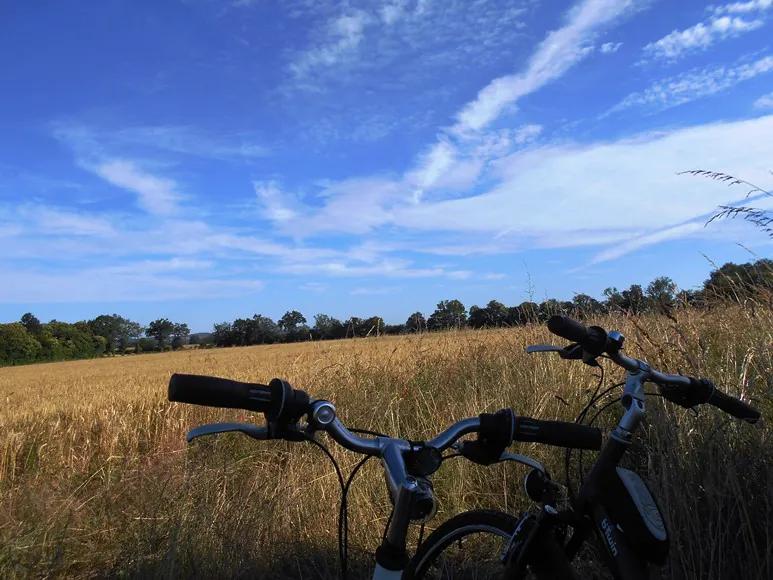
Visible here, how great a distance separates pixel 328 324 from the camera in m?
20.9

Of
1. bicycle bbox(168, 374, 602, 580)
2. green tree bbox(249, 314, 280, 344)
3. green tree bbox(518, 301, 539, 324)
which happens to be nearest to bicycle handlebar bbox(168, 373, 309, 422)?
bicycle bbox(168, 374, 602, 580)

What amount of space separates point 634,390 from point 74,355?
77361 millimetres

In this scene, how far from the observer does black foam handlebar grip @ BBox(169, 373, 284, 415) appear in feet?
3.28

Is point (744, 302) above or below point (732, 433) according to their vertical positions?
above

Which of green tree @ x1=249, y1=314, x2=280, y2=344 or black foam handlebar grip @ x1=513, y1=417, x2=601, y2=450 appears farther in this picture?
green tree @ x1=249, y1=314, x2=280, y2=344

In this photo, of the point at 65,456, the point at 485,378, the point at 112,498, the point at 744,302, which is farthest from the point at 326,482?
the point at 744,302

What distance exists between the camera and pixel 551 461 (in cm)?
368

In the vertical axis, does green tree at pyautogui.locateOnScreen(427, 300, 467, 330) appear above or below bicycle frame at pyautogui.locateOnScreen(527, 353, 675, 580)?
above

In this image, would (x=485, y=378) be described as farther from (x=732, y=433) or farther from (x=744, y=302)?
(x=732, y=433)

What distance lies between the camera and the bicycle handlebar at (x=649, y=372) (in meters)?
1.32

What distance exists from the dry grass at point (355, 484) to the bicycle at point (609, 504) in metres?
0.88

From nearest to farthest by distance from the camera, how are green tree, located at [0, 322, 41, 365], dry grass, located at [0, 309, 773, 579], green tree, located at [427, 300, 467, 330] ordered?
dry grass, located at [0, 309, 773, 579] → green tree, located at [427, 300, 467, 330] → green tree, located at [0, 322, 41, 365]

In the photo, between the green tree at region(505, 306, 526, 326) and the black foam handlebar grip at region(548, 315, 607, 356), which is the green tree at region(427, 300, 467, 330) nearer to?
the green tree at region(505, 306, 526, 326)

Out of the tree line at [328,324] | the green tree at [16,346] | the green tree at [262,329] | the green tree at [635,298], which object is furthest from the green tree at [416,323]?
the green tree at [16,346]
